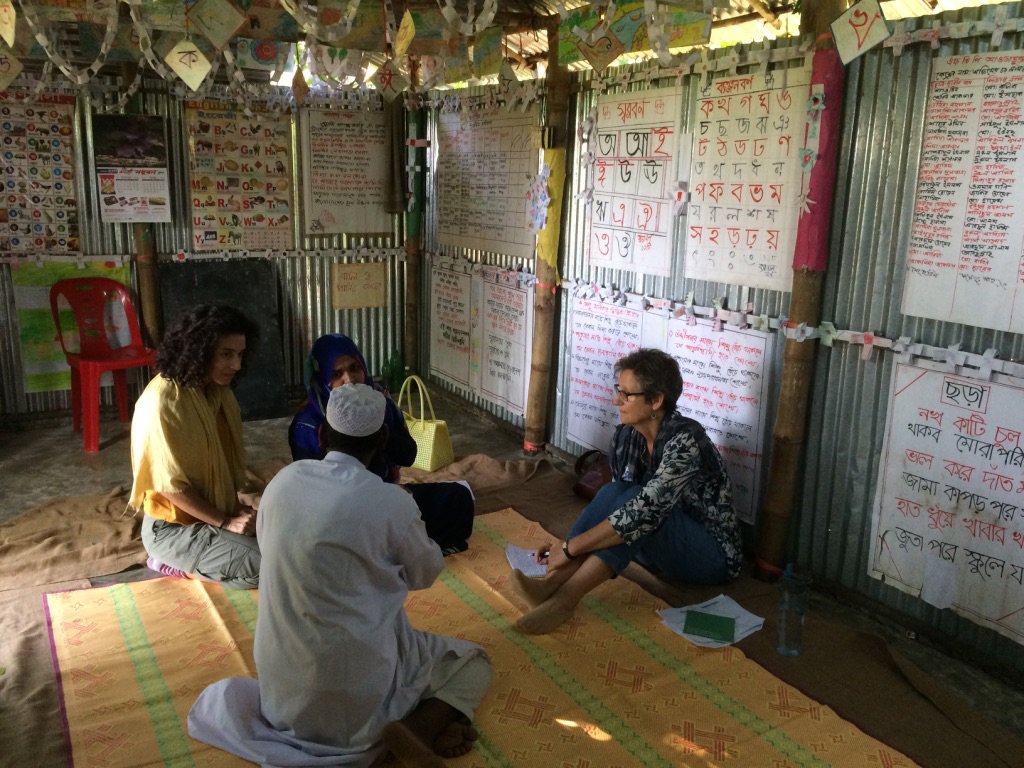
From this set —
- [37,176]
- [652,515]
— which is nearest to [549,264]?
[652,515]

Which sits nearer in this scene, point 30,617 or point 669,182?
point 30,617

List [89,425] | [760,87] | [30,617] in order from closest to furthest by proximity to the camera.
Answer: [30,617]
[760,87]
[89,425]

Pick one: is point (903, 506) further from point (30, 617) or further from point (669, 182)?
point (30, 617)

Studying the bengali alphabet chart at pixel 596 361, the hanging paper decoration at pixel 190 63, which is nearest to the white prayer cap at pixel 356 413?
the hanging paper decoration at pixel 190 63

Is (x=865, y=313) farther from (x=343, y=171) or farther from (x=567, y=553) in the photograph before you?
(x=343, y=171)

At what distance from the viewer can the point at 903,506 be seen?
3461 millimetres

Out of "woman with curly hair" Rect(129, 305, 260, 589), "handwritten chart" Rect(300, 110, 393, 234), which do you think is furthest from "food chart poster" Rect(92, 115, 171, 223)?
"woman with curly hair" Rect(129, 305, 260, 589)

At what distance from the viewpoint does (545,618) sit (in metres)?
3.42

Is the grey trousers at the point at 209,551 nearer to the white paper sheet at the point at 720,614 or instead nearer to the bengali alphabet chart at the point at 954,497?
the white paper sheet at the point at 720,614

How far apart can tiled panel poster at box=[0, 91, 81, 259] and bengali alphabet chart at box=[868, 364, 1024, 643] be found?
5548 millimetres

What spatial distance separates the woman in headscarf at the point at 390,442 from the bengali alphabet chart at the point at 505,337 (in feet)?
5.96

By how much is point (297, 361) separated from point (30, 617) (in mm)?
3802

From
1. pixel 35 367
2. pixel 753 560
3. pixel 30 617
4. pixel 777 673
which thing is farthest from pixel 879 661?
pixel 35 367

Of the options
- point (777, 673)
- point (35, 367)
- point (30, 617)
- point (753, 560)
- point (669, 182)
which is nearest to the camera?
point (777, 673)
